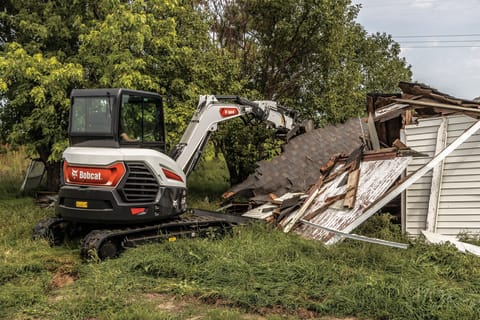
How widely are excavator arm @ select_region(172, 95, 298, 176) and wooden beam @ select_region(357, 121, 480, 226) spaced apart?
3507 millimetres

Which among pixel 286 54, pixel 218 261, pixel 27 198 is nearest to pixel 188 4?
pixel 286 54

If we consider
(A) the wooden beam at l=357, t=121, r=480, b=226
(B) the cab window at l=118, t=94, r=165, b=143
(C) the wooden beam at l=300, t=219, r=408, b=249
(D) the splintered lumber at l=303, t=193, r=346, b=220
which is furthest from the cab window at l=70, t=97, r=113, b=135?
(A) the wooden beam at l=357, t=121, r=480, b=226

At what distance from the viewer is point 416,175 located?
7.79 m

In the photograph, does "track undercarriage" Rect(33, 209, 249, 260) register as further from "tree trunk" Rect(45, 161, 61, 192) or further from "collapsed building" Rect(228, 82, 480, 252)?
A: "tree trunk" Rect(45, 161, 61, 192)

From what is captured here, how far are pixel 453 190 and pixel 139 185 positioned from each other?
5.49 m

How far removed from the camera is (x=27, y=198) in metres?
13.0

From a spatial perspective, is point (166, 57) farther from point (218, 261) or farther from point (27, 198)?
point (218, 261)

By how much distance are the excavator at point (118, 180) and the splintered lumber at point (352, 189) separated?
230cm

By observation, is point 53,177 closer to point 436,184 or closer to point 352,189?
point 352,189

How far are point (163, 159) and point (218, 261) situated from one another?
2.33m

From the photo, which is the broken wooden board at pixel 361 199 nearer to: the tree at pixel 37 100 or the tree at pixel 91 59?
the tree at pixel 91 59

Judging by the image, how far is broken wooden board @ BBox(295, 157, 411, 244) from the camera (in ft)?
25.5

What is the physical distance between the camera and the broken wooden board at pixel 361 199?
305 inches

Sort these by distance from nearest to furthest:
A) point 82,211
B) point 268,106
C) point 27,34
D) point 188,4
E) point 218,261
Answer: point 218,261 → point 82,211 → point 268,106 → point 27,34 → point 188,4
